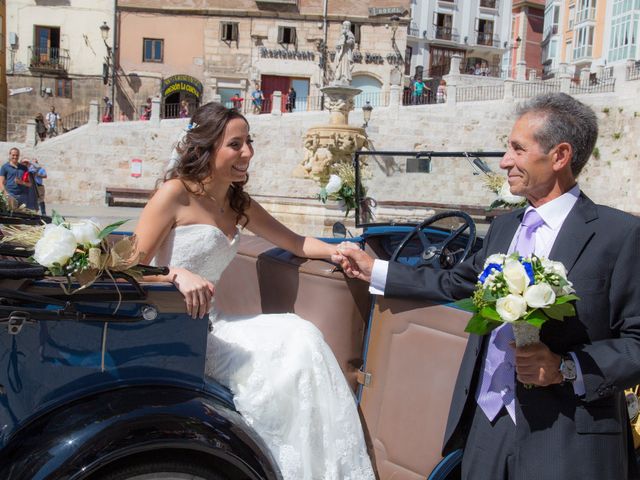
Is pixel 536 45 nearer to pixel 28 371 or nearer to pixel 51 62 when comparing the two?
pixel 51 62

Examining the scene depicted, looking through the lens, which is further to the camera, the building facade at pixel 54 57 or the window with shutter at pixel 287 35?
the window with shutter at pixel 287 35

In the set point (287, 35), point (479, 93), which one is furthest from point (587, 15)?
point (287, 35)

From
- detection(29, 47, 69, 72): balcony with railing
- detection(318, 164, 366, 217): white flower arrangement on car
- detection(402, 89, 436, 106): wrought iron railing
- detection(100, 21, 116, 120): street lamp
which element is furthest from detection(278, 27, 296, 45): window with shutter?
detection(318, 164, 366, 217): white flower arrangement on car

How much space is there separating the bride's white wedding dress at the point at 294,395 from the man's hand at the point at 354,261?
1.02ft

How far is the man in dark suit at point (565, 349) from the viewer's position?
6.47 ft

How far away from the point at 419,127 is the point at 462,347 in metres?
27.3

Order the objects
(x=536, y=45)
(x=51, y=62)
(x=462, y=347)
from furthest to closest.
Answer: (x=536, y=45) < (x=51, y=62) < (x=462, y=347)

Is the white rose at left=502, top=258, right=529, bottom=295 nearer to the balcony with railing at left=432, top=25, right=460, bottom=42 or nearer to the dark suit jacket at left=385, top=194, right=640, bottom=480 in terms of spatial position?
the dark suit jacket at left=385, top=194, right=640, bottom=480

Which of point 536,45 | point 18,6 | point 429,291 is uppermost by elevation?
point 536,45

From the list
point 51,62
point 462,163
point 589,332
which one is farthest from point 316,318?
point 51,62

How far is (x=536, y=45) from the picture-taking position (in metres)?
57.2

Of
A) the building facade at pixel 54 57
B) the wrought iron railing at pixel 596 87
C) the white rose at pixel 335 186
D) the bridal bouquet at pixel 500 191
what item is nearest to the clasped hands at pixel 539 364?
the bridal bouquet at pixel 500 191

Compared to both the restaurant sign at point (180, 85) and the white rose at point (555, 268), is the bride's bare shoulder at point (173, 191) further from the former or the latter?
the restaurant sign at point (180, 85)

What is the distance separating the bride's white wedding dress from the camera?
8.00 ft
